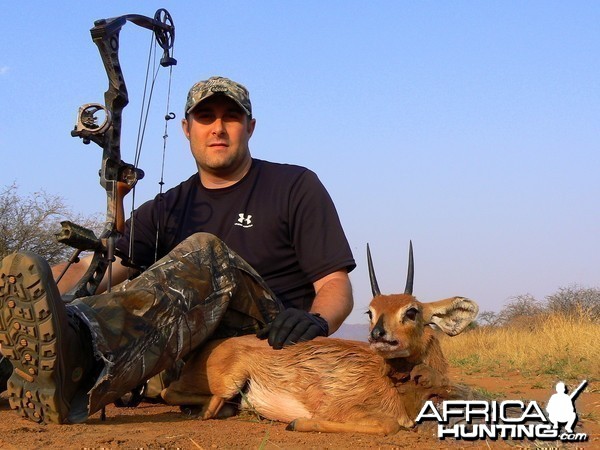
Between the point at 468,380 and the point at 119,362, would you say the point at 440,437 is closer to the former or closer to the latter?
the point at 119,362

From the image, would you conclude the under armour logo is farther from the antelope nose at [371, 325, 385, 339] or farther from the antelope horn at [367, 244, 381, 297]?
the antelope nose at [371, 325, 385, 339]

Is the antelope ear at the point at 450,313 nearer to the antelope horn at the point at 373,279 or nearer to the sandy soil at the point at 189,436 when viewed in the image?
the antelope horn at the point at 373,279

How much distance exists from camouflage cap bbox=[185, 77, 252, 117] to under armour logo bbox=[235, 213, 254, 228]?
1.00 m

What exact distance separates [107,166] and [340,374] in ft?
7.89

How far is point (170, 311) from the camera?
192 inches

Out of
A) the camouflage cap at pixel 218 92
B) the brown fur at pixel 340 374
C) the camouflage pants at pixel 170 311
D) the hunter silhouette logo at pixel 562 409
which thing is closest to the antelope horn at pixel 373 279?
the brown fur at pixel 340 374

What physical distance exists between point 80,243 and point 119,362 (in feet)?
3.90

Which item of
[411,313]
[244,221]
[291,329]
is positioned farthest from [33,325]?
[244,221]

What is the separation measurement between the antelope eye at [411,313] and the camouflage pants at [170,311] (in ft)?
3.71

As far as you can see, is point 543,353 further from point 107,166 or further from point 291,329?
point 107,166

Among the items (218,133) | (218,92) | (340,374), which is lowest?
(340,374)

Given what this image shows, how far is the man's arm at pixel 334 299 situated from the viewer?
5.87m

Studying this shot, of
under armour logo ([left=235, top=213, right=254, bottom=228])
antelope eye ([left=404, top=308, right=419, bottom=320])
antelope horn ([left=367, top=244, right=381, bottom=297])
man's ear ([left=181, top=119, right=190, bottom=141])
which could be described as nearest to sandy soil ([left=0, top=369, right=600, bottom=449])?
antelope eye ([left=404, top=308, right=419, bottom=320])

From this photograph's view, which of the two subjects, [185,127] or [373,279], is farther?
[185,127]
